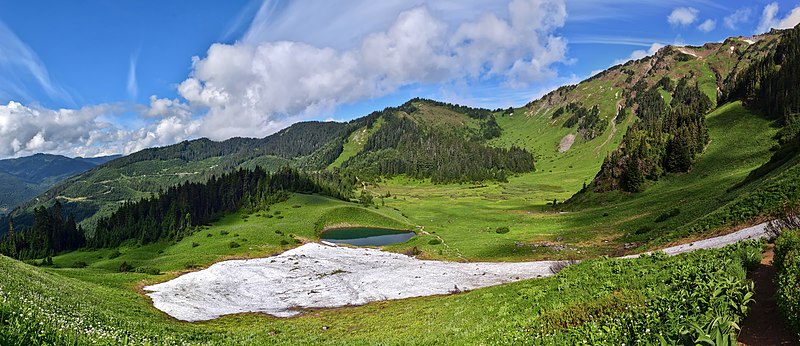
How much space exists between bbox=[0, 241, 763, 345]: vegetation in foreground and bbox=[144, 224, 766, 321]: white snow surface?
14862 mm

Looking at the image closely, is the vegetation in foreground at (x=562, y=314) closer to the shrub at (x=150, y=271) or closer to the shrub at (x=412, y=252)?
the shrub at (x=150, y=271)

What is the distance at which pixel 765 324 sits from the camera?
1259 centimetres

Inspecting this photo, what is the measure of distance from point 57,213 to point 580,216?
581 feet

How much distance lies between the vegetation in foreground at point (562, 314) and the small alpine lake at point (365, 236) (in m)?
77.9

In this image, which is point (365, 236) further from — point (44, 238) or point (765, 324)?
point (765, 324)

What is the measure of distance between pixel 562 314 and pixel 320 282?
157 ft

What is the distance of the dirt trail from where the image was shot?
1160 centimetres

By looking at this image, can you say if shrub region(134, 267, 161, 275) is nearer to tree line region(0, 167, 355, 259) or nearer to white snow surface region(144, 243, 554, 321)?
white snow surface region(144, 243, 554, 321)

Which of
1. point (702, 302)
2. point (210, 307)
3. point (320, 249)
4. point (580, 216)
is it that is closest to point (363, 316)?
point (210, 307)

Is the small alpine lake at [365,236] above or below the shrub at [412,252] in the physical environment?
below

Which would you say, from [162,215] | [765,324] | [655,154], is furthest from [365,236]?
[765,324]

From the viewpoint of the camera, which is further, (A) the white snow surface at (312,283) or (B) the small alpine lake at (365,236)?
(B) the small alpine lake at (365,236)

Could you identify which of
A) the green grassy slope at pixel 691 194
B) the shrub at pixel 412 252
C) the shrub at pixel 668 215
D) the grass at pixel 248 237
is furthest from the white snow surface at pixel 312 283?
the shrub at pixel 668 215

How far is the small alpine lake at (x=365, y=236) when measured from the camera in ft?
362
